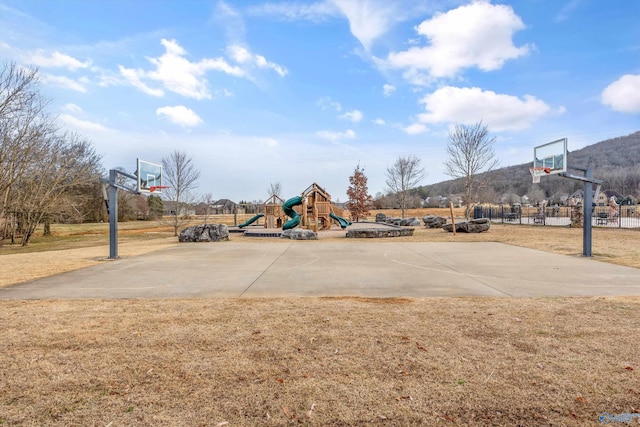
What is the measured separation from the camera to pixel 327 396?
2521mm

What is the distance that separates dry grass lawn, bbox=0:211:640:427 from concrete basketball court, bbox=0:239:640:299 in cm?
106

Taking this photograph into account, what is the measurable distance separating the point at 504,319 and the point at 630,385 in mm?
1611

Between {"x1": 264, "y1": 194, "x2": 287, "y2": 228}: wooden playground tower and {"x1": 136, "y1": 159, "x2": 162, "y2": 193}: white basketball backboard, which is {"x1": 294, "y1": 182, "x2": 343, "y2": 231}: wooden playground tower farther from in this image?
{"x1": 136, "y1": 159, "x2": 162, "y2": 193}: white basketball backboard

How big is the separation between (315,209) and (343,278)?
1566cm

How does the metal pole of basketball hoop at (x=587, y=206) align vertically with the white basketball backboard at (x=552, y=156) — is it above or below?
below

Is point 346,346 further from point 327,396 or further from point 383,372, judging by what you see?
point 327,396

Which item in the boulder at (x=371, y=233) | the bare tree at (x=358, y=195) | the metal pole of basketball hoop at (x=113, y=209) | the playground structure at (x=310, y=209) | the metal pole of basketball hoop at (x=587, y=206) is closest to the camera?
the metal pole of basketball hoop at (x=587, y=206)

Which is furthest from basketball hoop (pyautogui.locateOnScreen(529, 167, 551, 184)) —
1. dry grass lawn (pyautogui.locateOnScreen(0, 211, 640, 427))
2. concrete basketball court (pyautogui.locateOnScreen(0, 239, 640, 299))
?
dry grass lawn (pyautogui.locateOnScreen(0, 211, 640, 427))

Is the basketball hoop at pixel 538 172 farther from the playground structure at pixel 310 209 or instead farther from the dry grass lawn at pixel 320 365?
the playground structure at pixel 310 209

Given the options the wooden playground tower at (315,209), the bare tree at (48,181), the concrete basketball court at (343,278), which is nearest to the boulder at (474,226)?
the wooden playground tower at (315,209)

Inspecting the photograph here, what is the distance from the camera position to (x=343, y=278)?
23.8ft

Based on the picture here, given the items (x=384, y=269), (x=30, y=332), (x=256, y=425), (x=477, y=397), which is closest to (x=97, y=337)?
(x=30, y=332)

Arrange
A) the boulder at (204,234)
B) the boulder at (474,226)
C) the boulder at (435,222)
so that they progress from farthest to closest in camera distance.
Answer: the boulder at (435,222), the boulder at (474,226), the boulder at (204,234)

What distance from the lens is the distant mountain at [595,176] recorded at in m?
79.0
